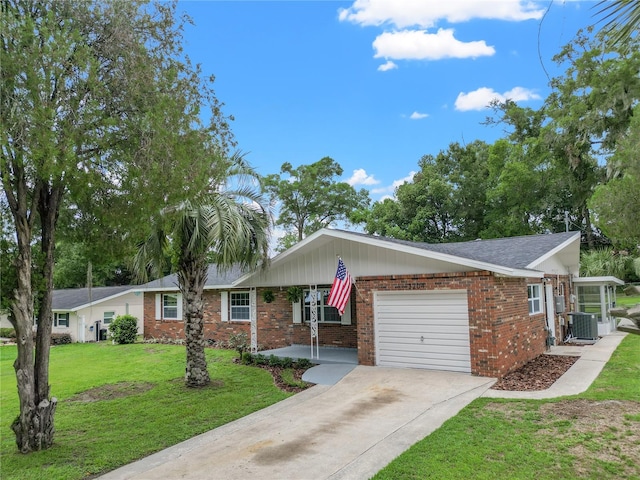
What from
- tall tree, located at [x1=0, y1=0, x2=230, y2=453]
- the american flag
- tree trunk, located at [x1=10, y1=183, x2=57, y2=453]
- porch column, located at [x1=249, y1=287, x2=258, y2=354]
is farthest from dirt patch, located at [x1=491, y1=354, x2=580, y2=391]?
porch column, located at [x1=249, y1=287, x2=258, y2=354]

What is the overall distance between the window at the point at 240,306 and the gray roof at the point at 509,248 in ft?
22.8

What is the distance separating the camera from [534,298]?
1259cm

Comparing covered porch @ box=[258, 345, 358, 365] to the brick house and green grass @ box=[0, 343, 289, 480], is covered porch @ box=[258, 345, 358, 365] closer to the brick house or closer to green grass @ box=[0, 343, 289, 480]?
the brick house

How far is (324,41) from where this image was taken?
10781 mm

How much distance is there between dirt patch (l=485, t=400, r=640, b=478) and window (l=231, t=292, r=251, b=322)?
11.1m

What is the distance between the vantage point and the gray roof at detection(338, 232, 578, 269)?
11.1 meters

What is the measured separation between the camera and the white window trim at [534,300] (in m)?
12.0

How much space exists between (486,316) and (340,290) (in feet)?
11.0

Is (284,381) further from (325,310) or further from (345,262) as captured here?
(325,310)

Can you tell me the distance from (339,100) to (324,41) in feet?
23.8

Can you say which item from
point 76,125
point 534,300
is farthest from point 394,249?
point 76,125

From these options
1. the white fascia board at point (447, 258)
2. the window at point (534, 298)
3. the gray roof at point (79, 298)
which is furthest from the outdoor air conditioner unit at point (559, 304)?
the gray roof at point (79, 298)

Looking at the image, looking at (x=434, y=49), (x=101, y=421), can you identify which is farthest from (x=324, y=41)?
(x=101, y=421)

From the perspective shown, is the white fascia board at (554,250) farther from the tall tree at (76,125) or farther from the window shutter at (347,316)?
the tall tree at (76,125)
